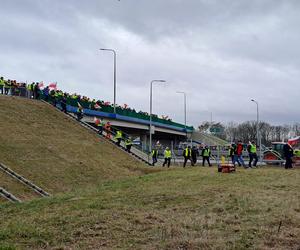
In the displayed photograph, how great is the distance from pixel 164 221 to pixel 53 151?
63.8ft

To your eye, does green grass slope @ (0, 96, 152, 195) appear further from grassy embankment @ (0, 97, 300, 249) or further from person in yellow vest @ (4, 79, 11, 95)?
person in yellow vest @ (4, 79, 11, 95)

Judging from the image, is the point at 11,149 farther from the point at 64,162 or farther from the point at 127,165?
the point at 127,165

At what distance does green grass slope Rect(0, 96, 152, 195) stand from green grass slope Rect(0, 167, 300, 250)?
30.7 ft

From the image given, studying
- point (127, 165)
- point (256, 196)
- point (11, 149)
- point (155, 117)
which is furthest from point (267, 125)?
point (256, 196)

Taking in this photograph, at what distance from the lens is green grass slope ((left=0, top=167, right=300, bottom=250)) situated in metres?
7.06

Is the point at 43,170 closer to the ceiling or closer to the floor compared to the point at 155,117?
closer to the floor

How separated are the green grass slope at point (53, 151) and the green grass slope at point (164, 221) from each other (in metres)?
9.36

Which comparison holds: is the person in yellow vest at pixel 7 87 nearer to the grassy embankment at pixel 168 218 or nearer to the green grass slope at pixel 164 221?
the grassy embankment at pixel 168 218

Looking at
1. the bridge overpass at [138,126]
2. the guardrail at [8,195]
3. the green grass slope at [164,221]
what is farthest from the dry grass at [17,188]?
the bridge overpass at [138,126]

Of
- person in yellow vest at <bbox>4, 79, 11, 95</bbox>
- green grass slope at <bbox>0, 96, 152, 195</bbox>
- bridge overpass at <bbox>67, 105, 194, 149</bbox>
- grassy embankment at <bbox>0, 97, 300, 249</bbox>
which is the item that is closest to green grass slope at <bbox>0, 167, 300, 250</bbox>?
grassy embankment at <bbox>0, 97, 300, 249</bbox>

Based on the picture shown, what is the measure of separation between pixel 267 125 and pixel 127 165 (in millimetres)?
111943

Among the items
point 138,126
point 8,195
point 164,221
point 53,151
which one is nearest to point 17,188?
point 8,195

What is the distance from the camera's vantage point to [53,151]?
27.1m

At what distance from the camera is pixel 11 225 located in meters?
9.19
